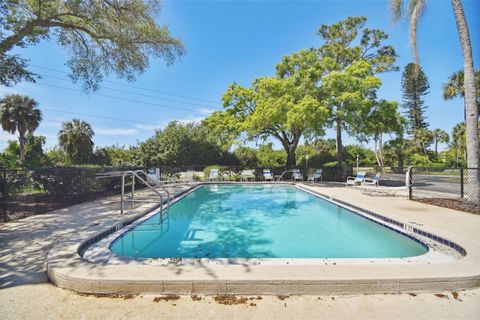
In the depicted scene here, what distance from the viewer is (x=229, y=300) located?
2664mm

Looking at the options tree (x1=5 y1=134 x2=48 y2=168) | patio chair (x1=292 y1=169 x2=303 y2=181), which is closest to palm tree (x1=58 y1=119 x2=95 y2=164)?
tree (x1=5 y1=134 x2=48 y2=168)

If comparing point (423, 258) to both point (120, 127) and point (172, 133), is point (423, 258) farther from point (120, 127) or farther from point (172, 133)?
point (120, 127)

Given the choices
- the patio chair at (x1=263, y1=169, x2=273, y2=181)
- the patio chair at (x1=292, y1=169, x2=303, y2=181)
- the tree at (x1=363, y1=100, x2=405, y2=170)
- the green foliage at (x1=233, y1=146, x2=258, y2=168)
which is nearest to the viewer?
the tree at (x1=363, y1=100, x2=405, y2=170)

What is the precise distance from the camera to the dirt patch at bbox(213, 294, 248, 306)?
263 cm

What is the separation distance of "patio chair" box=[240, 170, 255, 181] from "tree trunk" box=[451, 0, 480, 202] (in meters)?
11.2

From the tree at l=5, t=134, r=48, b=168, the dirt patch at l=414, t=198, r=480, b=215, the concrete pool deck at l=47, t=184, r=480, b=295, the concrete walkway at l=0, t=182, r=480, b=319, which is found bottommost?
the concrete walkway at l=0, t=182, r=480, b=319

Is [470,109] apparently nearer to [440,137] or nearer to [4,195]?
[4,195]

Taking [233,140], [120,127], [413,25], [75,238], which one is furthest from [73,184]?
[120,127]

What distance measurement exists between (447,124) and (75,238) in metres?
44.2

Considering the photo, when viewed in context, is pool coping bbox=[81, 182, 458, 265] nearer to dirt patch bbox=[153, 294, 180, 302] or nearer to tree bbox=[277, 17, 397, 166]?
dirt patch bbox=[153, 294, 180, 302]

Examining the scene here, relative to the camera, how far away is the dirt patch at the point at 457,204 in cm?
693

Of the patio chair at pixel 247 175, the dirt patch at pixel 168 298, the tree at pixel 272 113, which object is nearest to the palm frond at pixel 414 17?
the tree at pixel 272 113

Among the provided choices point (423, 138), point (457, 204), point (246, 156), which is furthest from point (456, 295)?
point (423, 138)

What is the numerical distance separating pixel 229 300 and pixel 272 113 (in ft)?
41.7
